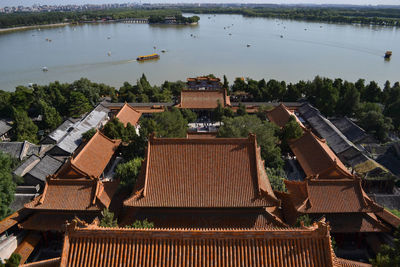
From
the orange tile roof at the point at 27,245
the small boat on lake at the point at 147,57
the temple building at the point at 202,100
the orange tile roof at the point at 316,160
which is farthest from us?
the small boat on lake at the point at 147,57

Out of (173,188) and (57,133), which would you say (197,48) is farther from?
(173,188)

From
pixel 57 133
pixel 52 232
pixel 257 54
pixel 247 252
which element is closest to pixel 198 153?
pixel 247 252

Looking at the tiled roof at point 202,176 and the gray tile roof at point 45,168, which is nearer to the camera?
the tiled roof at point 202,176

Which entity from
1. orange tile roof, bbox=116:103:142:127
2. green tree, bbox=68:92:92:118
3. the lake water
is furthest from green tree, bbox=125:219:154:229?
the lake water

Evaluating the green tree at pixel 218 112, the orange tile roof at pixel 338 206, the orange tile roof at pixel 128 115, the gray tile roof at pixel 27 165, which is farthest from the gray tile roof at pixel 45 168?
the orange tile roof at pixel 338 206

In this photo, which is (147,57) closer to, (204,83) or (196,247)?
(204,83)

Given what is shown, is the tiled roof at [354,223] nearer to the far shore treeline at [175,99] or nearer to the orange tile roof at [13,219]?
the orange tile roof at [13,219]

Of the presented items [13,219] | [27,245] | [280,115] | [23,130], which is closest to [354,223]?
[280,115]
